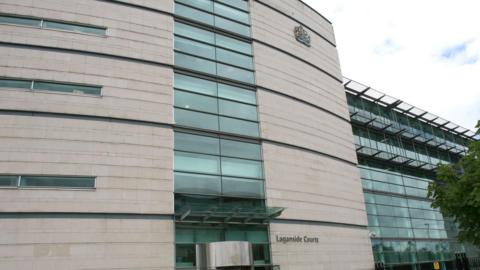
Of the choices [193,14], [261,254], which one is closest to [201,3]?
[193,14]

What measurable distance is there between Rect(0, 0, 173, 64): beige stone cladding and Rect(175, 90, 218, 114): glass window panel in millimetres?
2182

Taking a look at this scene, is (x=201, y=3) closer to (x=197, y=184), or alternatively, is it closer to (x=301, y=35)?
(x=301, y=35)

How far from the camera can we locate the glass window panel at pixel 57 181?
18641mm

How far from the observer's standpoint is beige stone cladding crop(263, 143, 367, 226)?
25172mm

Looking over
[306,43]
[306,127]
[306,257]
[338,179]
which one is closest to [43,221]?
[306,257]

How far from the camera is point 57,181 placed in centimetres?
1906

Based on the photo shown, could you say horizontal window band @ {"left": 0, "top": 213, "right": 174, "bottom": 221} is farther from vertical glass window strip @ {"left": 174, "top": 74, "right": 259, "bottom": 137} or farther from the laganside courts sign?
the laganside courts sign

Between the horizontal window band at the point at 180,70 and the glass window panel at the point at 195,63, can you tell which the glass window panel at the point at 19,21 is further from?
the glass window panel at the point at 195,63

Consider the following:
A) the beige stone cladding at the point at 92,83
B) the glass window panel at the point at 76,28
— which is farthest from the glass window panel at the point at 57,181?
the glass window panel at the point at 76,28

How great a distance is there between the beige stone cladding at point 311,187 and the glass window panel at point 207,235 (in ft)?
12.7

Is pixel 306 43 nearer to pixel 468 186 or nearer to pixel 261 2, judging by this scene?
pixel 261 2

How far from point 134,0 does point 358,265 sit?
22.6 m

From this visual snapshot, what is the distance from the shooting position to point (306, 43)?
32750mm

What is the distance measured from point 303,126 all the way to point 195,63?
885 centimetres
